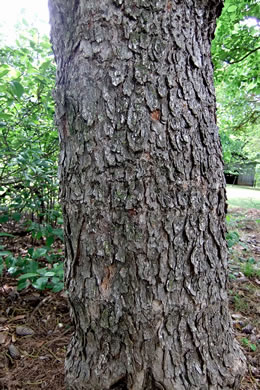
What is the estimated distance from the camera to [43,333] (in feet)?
4.72

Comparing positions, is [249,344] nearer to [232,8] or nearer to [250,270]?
[250,270]

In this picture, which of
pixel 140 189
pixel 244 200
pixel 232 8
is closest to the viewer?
pixel 140 189

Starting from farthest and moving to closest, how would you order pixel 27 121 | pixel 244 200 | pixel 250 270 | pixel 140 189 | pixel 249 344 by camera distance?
pixel 244 200 < pixel 250 270 < pixel 27 121 < pixel 249 344 < pixel 140 189

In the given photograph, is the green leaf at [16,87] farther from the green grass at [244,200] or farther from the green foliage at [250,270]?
the green grass at [244,200]

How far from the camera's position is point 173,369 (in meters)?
0.94

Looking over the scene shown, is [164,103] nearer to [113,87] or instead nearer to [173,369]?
[113,87]

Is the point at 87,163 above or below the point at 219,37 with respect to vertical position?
below

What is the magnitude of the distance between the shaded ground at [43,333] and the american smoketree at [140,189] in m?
0.27

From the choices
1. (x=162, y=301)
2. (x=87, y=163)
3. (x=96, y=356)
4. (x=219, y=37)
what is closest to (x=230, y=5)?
(x=219, y=37)

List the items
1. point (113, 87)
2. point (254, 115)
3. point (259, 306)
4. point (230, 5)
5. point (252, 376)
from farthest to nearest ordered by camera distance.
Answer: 1. point (254, 115)
2. point (230, 5)
3. point (259, 306)
4. point (252, 376)
5. point (113, 87)

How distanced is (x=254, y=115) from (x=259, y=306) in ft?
17.6

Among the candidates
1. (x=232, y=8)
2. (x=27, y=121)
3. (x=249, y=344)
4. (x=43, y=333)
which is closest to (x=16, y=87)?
(x=27, y=121)

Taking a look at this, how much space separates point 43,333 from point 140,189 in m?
1.16

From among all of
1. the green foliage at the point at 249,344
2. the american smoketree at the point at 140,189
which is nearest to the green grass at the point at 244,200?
the green foliage at the point at 249,344
